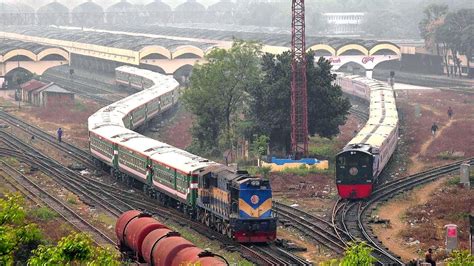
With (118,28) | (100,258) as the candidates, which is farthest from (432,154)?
(118,28)

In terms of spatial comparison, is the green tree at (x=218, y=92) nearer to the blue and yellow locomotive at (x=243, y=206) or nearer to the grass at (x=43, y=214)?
the grass at (x=43, y=214)

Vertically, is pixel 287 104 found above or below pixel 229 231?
above

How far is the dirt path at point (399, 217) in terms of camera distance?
113ft

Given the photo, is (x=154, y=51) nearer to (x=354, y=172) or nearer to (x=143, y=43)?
(x=143, y=43)

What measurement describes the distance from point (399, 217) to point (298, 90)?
637 inches

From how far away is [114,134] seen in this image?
169ft

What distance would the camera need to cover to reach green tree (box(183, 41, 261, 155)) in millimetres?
Result: 60375

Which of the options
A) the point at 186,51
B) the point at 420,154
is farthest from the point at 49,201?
the point at 186,51

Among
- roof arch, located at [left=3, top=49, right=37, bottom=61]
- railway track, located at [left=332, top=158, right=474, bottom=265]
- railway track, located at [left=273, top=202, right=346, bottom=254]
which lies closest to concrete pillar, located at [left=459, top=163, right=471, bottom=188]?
railway track, located at [left=332, top=158, right=474, bottom=265]

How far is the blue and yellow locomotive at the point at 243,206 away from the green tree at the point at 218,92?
79.5ft

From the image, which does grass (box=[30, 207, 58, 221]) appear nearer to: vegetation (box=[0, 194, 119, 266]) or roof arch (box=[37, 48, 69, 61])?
vegetation (box=[0, 194, 119, 266])

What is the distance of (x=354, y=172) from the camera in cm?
4300

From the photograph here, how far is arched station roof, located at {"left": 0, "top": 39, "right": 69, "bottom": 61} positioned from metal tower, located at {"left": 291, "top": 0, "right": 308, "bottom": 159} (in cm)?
4552

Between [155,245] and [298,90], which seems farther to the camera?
[298,90]
